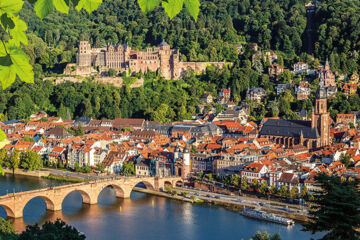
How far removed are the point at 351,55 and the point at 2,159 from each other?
74.3ft

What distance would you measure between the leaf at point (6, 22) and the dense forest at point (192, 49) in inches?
1059

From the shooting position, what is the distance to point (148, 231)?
13750mm

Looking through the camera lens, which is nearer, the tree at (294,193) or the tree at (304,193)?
the tree at (304,193)

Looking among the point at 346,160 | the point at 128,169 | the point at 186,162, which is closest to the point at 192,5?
the point at 186,162

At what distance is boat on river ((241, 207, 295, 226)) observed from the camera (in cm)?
1465

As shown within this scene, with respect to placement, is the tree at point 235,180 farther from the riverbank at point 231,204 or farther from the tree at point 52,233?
the tree at point 52,233

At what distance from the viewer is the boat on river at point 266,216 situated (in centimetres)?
1465

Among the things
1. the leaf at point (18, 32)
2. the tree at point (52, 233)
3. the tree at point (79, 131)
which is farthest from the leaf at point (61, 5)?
the tree at point (79, 131)

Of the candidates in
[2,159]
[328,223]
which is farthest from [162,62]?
[328,223]

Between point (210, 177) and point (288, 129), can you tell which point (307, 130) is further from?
point (210, 177)

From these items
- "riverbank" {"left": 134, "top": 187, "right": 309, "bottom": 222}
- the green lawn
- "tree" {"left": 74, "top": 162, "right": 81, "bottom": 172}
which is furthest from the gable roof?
the green lawn

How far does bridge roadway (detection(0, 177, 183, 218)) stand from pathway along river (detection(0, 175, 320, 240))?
0.98ft

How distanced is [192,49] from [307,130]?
43.2ft

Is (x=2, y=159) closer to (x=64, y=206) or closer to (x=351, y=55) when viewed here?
(x=64, y=206)
